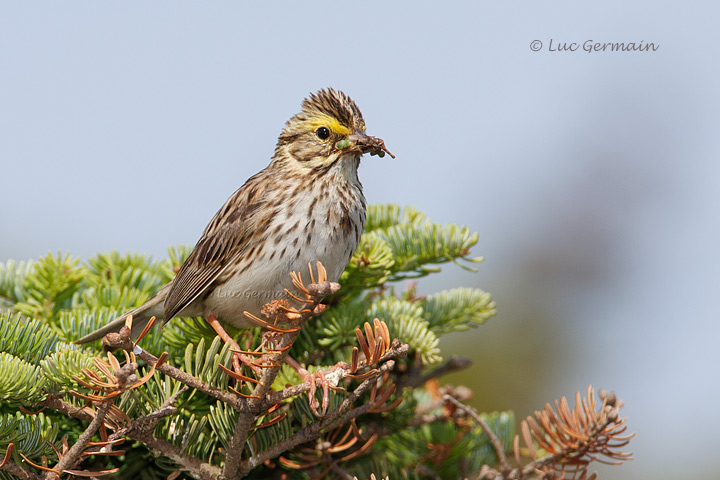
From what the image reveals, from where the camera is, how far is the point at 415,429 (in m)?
3.23

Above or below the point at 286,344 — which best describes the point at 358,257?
above

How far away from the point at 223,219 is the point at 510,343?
10.6 ft

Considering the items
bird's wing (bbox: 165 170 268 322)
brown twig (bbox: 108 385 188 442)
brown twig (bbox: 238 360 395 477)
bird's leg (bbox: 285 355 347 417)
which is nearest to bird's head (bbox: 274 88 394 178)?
bird's wing (bbox: 165 170 268 322)

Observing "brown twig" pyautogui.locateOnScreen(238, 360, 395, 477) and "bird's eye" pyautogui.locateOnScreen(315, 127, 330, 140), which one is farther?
"bird's eye" pyautogui.locateOnScreen(315, 127, 330, 140)

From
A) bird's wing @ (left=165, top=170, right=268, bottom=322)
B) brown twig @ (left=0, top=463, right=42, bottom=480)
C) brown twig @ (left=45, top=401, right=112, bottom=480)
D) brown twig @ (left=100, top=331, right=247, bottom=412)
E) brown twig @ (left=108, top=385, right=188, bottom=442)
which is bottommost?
brown twig @ (left=0, top=463, right=42, bottom=480)

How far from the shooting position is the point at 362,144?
3584mm

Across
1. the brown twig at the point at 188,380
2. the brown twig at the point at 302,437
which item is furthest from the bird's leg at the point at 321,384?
the brown twig at the point at 188,380

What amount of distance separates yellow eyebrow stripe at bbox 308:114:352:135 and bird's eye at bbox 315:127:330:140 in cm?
2

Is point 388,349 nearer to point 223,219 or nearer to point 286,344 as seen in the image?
point 286,344

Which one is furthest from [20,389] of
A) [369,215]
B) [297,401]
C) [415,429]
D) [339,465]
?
[369,215]

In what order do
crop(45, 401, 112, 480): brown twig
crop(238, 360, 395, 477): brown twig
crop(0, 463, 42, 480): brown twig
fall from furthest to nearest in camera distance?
1. crop(238, 360, 395, 477): brown twig
2. crop(0, 463, 42, 480): brown twig
3. crop(45, 401, 112, 480): brown twig

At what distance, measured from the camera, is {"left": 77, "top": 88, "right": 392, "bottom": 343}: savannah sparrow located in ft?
11.0

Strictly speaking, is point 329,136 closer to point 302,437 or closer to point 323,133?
point 323,133

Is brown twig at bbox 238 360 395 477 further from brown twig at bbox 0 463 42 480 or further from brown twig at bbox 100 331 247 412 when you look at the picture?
brown twig at bbox 0 463 42 480
